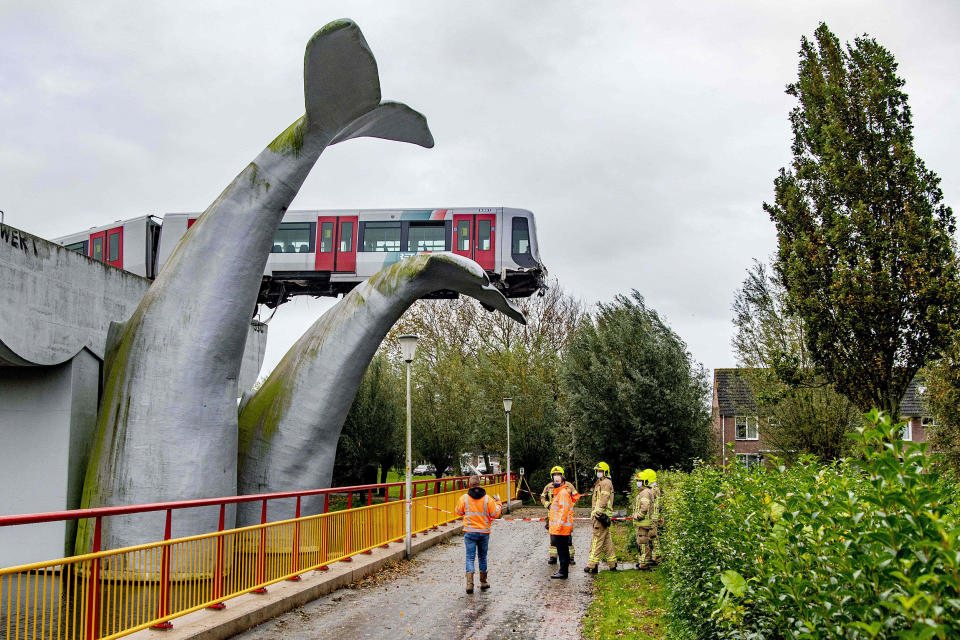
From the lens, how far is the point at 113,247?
27.6 metres

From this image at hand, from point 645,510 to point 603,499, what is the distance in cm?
70

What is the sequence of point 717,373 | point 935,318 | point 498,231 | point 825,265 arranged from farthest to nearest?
point 717,373 → point 498,231 → point 825,265 → point 935,318

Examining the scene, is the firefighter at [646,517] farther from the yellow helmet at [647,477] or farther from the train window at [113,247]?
the train window at [113,247]

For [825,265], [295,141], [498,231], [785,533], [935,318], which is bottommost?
[785,533]

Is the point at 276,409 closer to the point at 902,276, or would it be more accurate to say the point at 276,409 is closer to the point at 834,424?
the point at 902,276

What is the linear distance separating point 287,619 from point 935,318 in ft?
39.3

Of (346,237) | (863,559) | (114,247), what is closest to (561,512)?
(863,559)

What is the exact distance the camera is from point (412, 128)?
47.5ft

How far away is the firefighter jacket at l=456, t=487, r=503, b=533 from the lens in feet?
35.3

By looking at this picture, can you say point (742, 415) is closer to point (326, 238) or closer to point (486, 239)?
point (486, 239)

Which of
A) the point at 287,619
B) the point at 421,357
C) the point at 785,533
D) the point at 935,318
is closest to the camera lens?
the point at 785,533

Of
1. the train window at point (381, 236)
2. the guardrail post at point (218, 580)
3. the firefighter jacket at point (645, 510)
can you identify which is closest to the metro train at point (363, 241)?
the train window at point (381, 236)

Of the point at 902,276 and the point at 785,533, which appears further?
the point at 902,276

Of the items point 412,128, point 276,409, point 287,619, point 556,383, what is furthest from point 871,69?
point 556,383
